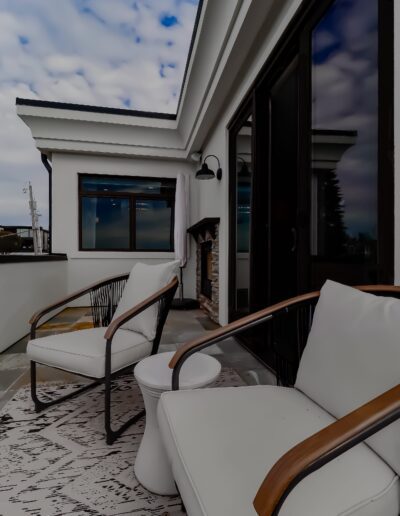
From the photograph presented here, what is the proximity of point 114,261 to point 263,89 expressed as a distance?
12.7ft

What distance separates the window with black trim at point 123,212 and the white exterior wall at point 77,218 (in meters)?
0.12

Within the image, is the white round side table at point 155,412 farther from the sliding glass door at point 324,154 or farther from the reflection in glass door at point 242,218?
the reflection in glass door at point 242,218

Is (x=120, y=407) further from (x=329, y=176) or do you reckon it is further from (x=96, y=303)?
(x=329, y=176)

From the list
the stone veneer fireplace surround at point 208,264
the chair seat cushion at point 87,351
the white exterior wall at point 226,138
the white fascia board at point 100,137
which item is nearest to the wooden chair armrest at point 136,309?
the chair seat cushion at point 87,351

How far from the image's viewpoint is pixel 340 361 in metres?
0.90

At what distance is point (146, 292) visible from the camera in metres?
1.93

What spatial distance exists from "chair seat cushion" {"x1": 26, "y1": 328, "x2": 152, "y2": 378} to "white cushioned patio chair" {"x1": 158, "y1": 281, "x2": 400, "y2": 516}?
0.59 meters

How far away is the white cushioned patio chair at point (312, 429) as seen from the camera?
55cm

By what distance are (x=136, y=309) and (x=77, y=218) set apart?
169 inches

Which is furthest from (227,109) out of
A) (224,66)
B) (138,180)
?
(138,180)

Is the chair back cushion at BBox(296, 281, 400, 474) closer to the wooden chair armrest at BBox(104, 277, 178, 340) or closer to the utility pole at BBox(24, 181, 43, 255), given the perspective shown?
the wooden chair armrest at BBox(104, 277, 178, 340)

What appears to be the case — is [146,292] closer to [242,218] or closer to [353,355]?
[353,355]

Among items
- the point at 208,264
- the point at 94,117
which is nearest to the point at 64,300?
the point at 208,264

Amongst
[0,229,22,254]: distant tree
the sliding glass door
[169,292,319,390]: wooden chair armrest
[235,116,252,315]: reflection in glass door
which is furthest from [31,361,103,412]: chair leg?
[0,229,22,254]: distant tree
